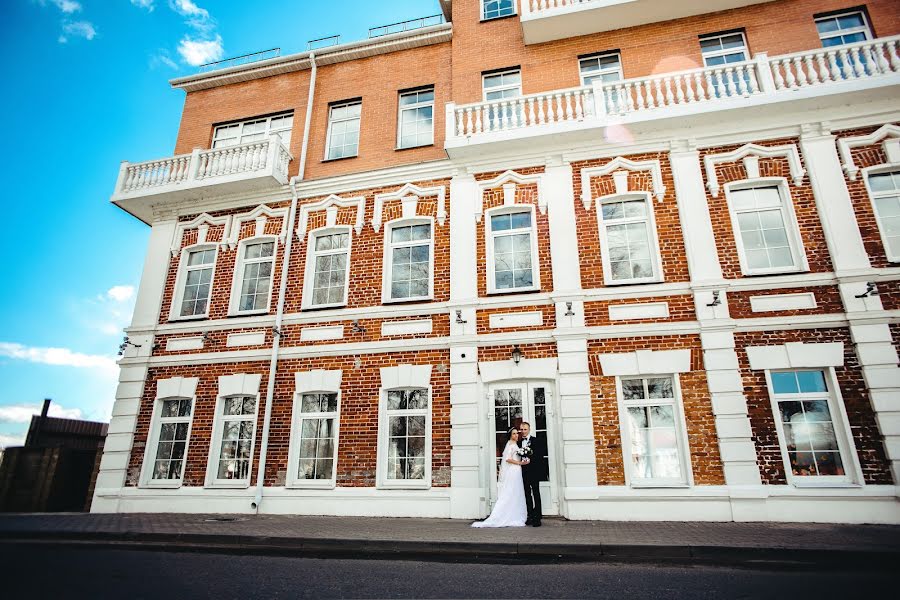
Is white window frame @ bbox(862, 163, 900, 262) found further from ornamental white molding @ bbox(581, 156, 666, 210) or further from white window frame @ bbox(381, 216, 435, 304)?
white window frame @ bbox(381, 216, 435, 304)

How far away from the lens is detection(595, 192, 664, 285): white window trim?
9641 mm

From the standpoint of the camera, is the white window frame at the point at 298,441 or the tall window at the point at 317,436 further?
the tall window at the point at 317,436

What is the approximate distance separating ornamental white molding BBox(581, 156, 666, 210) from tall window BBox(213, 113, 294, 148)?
27.1 feet

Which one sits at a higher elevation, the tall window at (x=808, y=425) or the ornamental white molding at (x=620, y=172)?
the ornamental white molding at (x=620, y=172)

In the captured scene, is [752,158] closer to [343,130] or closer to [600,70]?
[600,70]

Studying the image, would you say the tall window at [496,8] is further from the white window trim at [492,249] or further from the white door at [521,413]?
the white door at [521,413]

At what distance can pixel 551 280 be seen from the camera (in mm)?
9984

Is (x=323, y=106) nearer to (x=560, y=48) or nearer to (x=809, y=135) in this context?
(x=560, y=48)

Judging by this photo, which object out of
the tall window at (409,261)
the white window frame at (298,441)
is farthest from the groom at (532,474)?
the white window frame at (298,441)

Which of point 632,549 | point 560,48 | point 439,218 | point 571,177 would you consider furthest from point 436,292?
point 560,48

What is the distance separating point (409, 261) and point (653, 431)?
631cm

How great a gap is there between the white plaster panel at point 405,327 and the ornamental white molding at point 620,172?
4.34 m

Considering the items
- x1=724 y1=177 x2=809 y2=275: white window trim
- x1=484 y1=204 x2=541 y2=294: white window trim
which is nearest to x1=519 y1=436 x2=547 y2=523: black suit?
x1=484 y1=204 x2=541 y2=294: white window trim

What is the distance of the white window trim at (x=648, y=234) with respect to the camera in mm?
9641
